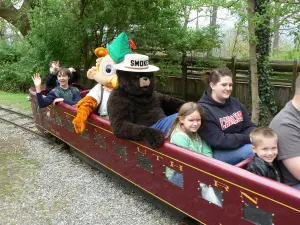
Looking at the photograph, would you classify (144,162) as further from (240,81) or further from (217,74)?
(240,81)

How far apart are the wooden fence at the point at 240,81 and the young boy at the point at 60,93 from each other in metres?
3.88

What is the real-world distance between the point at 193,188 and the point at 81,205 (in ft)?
5.39

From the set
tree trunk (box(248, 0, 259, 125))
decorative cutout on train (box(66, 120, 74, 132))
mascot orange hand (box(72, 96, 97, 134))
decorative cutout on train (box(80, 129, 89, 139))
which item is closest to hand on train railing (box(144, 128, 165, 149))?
mascot orange hand (box(72, 96, 97, 134))

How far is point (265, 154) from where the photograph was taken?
262 cm

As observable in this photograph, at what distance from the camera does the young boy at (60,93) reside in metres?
5.50

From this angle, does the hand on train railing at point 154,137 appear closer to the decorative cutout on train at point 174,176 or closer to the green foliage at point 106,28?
the decorative cutout on train at point 174,176

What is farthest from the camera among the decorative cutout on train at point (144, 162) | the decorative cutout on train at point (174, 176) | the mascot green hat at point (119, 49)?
A: the mascot green hat at point (119, 49)

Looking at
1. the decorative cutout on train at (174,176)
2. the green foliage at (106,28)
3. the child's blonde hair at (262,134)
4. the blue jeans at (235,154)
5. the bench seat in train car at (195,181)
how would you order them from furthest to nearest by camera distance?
the green foliage at (106,28) → the blue jeans at (235,154) → the decorative cutout on train at (174,176) → the child's blonde hair at (262,134) → the bench seat in train car at (195,181)

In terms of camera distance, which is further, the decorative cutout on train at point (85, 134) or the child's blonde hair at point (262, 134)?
the decorative cutout on train at point (85, 134)

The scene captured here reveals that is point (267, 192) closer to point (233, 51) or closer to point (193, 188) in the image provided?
point (193, 188)

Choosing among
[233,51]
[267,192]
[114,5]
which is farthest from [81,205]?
[233,51]

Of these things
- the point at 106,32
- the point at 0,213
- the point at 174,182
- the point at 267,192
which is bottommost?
the point at 0,213

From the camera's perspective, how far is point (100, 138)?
4.50m

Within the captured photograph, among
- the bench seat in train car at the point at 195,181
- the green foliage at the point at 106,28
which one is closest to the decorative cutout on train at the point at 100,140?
the bench seat in train car at the point at 195,181
